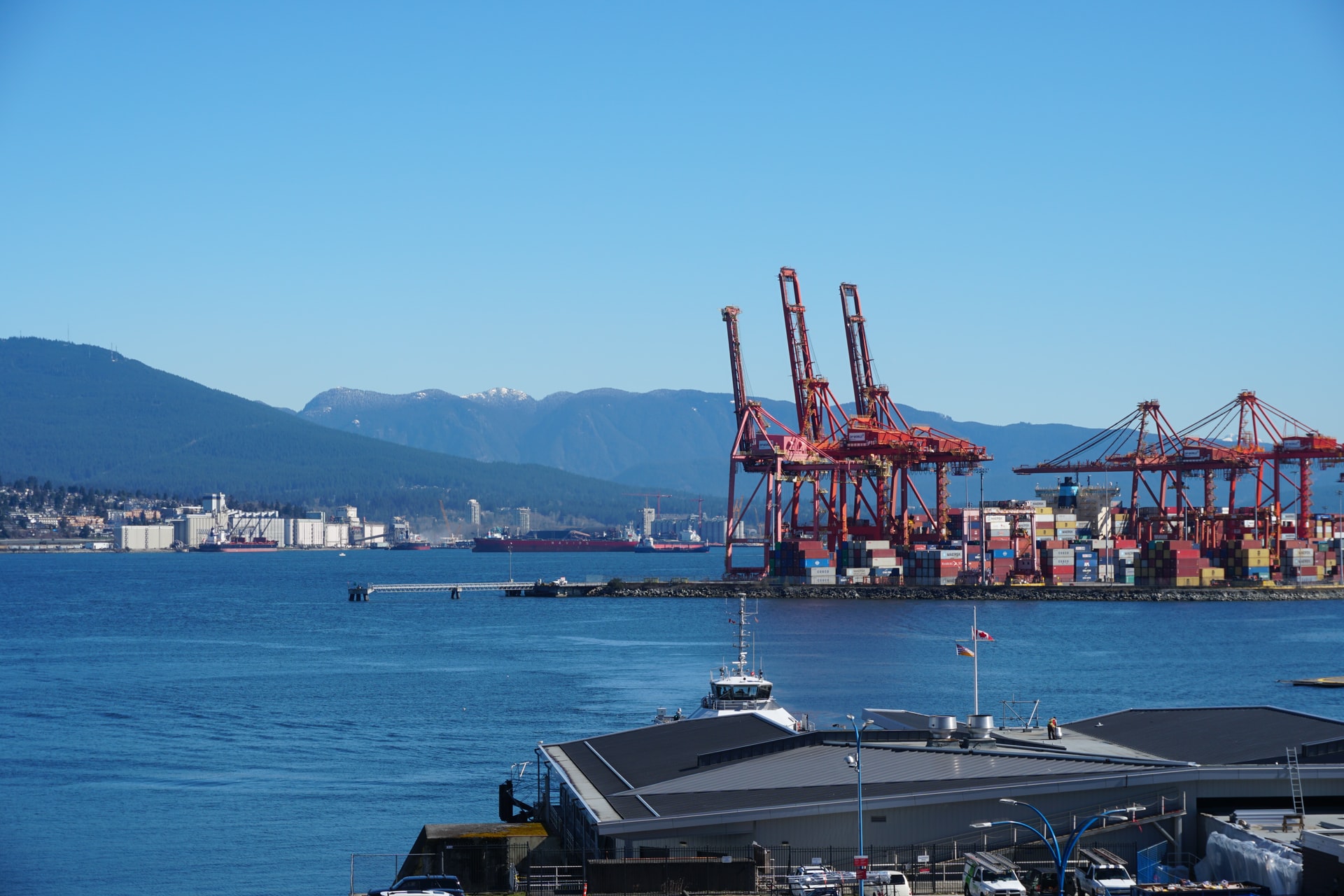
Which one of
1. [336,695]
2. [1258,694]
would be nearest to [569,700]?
[336,695]

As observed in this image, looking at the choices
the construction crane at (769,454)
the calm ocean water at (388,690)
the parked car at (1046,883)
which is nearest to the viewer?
the parked car at (1046,883)

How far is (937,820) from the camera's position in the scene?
62.5 ft

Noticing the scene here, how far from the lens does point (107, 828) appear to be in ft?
93.6

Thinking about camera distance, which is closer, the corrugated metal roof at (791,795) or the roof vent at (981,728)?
the corrugated metal roof at (791,795)

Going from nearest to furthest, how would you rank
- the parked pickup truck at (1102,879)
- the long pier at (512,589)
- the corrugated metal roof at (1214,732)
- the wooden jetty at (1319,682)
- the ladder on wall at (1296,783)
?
the parked pickup truck at (1102,879)
the ladder on wall at (1296,783)
the corrugated metal roof at (1214,732)
the wooden jetty at (1319,682)
the long pier at (512,589)

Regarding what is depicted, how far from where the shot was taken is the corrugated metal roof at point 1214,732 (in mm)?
20891

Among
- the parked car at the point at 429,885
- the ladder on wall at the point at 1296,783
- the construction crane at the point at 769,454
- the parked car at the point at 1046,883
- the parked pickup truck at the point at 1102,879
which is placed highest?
the construction crane at the point at 769,454

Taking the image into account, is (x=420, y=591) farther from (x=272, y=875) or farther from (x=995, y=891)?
(x=995, y=891)

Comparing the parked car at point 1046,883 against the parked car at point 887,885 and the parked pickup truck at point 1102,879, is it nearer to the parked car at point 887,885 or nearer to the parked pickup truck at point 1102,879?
the parked pickup truck at point 1102,879

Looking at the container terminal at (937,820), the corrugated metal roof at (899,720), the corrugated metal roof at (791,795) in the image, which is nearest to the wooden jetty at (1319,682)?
the corrugated metal roof at (899,720)

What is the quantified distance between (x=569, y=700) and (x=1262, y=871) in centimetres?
3010

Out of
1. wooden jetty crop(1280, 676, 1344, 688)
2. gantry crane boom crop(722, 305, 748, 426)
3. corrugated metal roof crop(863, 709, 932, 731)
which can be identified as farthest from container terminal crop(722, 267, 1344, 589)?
corrugated metal roof crop(863, 709, 932, 731)

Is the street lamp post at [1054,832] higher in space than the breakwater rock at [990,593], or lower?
higher

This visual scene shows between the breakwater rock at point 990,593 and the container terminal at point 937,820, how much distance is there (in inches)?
2832
